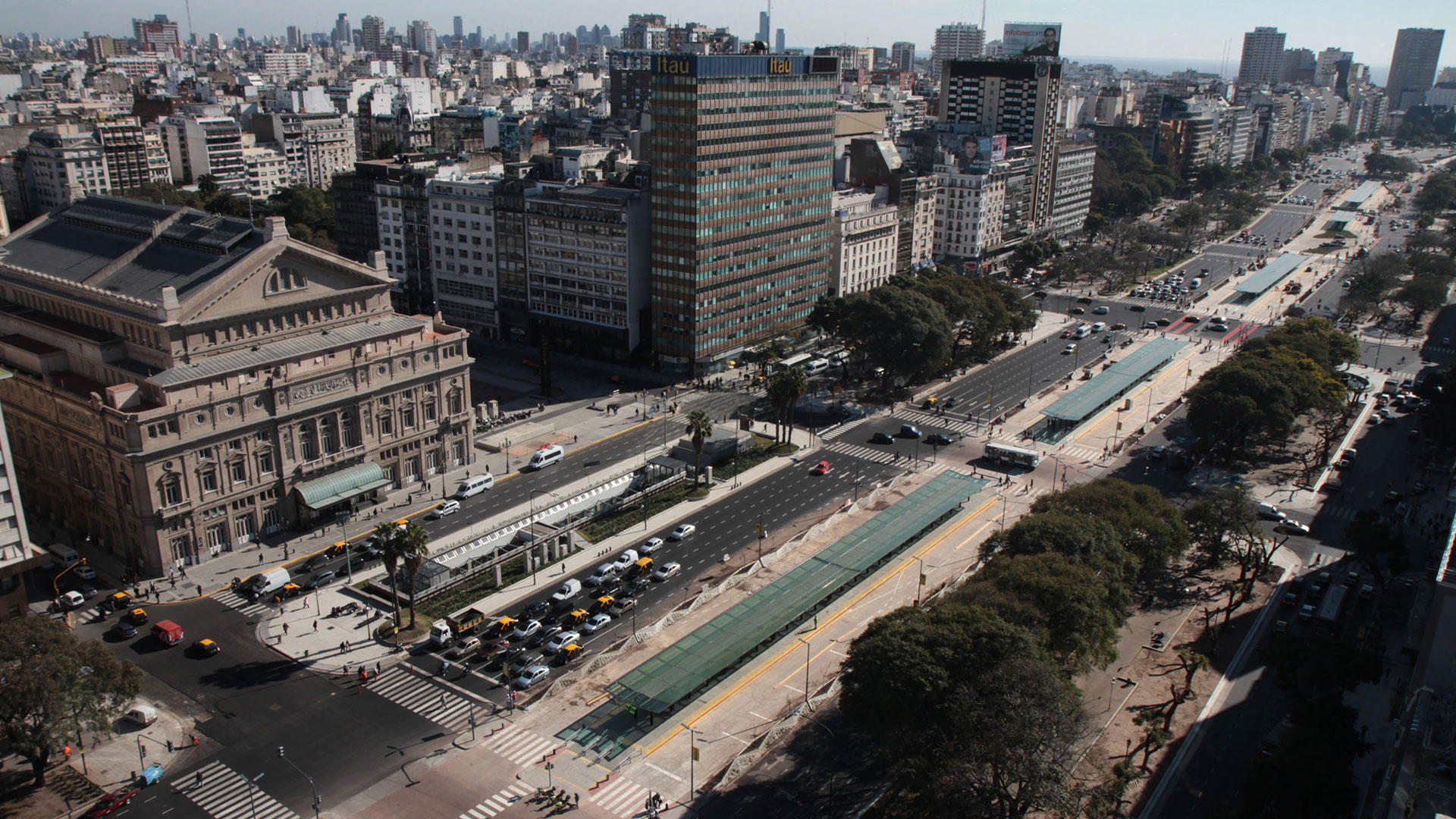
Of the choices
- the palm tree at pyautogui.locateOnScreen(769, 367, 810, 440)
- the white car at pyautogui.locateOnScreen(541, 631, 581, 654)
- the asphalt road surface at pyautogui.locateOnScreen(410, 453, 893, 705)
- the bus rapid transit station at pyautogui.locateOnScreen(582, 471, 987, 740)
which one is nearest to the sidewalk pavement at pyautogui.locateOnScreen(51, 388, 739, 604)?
the palm tree at pyautogui.locateOnScreen(769, 367, 810, 440)

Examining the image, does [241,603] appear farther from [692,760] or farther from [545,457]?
[692,760]

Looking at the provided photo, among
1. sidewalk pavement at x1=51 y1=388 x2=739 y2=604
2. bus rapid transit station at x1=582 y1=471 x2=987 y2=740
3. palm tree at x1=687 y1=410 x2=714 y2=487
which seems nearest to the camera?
bus rapid transit station at x1=582 y1=471 x2=987 y2=740

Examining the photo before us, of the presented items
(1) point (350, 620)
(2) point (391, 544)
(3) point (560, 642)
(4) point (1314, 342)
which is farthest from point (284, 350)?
(4) point (1314, 342)

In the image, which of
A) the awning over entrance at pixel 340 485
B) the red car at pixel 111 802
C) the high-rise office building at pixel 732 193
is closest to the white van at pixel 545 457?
the awning over entrance at pixel 340 485

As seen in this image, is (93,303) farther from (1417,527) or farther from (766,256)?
(1417,527)

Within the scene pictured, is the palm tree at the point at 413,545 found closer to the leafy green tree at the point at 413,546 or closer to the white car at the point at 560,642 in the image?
the leafy green tree at the point at 413,546

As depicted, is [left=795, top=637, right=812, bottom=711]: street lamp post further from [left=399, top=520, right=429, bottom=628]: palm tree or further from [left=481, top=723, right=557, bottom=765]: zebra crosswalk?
[left=399, top=520, right=429, bottom=628]: palm tree
